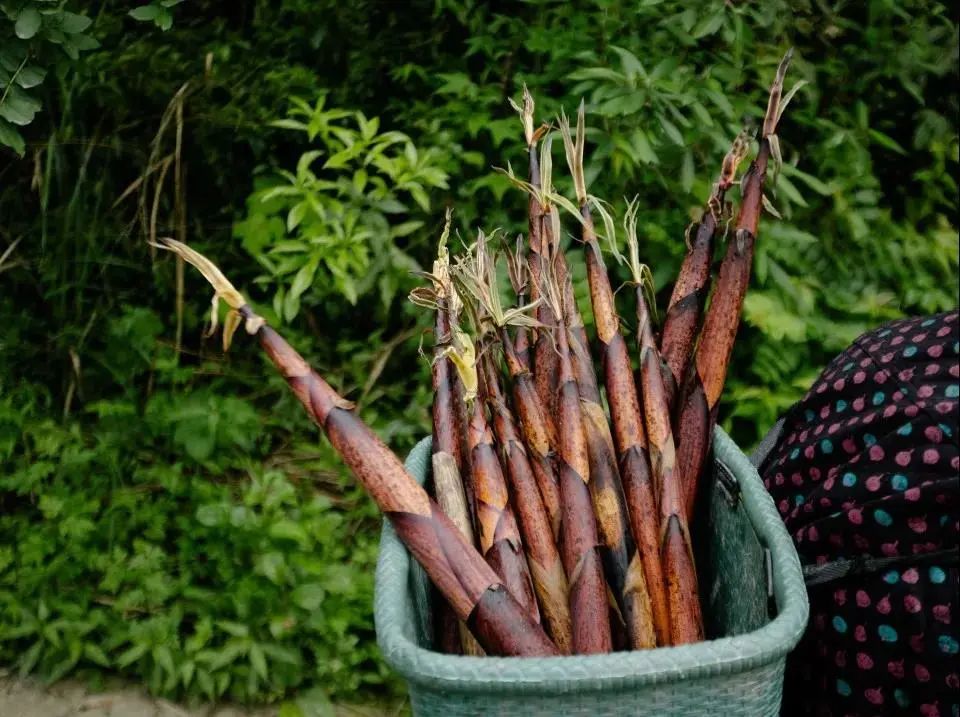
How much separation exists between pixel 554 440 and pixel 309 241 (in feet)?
4.39

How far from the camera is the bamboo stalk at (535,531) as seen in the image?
1109 mm

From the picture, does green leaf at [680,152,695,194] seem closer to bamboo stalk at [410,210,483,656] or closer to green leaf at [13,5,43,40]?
bamboo stalk at [410,210,483,656]

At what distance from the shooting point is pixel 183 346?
2844mm

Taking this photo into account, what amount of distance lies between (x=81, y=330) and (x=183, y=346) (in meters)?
0.32

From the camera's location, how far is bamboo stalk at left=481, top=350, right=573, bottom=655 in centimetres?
111

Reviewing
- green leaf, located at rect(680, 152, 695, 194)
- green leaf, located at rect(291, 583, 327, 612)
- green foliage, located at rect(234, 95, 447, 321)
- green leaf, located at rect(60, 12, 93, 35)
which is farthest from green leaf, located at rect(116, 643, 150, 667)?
green leaf, located at rect(680, 152, 695, 194)

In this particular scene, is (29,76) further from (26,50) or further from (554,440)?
(554,440)

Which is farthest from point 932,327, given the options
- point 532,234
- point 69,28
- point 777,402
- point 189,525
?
point 189,525

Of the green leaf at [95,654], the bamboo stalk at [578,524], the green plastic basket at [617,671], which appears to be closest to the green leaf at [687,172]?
the bamboo stalk at [578,524]

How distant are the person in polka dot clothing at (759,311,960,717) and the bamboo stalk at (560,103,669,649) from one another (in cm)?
22

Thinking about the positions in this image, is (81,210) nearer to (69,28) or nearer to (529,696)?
(69,28)

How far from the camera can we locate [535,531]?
1142 mm

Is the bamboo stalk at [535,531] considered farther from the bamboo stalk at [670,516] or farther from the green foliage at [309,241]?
the green foliage at [309,241]

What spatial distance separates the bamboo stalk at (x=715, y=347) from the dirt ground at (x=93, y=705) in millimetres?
1091
